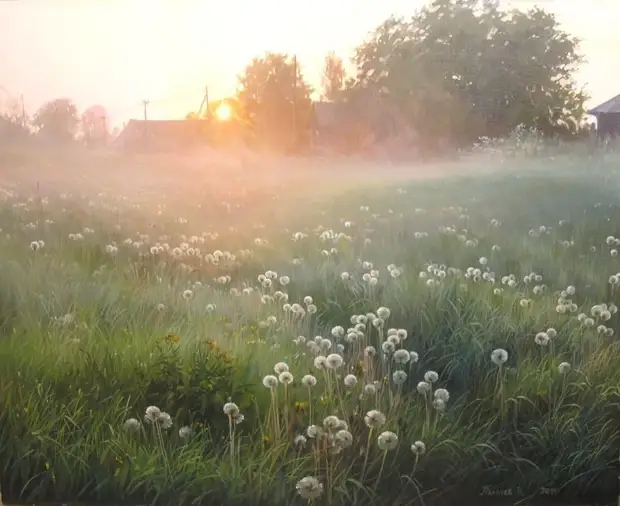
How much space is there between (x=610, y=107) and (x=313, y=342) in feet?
2.92

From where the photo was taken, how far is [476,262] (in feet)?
5.12

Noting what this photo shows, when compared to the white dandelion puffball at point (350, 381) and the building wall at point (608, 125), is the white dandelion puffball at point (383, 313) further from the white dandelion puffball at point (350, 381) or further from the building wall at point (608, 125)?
the building wall at point (608, 125)

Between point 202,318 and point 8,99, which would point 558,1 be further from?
point 8,99

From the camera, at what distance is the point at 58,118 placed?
150 centimetres

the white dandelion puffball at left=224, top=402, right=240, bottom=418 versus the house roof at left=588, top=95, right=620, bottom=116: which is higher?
the house roof at left=588, top=95, right=620, bottom=116

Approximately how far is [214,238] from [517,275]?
727mm

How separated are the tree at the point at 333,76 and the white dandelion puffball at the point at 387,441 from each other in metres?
0.79

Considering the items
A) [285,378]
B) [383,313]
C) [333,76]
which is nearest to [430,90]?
[333,76]

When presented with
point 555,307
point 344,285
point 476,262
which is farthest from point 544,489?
point 344,285

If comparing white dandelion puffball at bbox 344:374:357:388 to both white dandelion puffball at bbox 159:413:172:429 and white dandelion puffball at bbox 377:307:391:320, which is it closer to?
white dandelion puffball at bbox 377:307:391:320

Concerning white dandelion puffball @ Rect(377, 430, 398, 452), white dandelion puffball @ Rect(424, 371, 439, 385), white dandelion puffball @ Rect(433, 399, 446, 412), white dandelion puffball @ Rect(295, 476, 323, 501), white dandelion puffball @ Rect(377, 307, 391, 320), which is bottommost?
white dandelion puffball @ Rect(295, 476, 323, 501)

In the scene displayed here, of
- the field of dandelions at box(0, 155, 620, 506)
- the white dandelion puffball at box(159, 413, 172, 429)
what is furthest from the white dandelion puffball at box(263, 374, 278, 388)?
the white dandelion puffball at box(159, 413, 172, 429)

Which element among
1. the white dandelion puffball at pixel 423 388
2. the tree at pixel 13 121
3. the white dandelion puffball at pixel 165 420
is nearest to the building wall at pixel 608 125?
the white dandelion puffball at pixel 423 388

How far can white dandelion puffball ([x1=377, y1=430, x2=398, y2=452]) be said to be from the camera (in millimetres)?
1461
